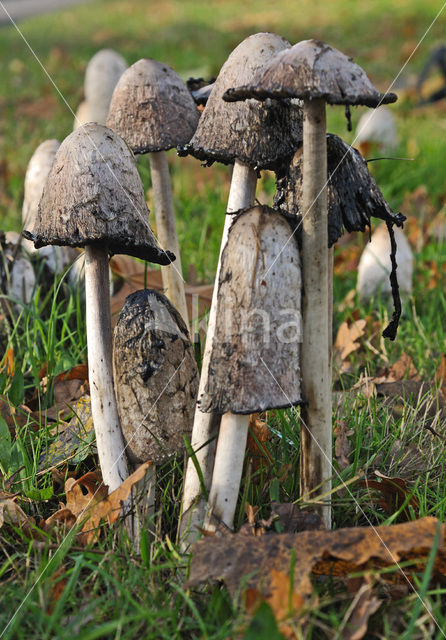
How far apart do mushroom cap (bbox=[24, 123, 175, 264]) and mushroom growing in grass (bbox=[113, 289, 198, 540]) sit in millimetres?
218

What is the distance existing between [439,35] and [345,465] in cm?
1376

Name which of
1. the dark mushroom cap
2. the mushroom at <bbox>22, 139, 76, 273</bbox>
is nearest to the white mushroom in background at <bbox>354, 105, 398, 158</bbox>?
the mushroom at <bbox>22, 139, 76, 273</bbox>

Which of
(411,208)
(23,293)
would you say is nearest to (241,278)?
(23,293)

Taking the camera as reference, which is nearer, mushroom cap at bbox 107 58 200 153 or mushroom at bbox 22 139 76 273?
mushroom cap at bbox 107 58 200 153

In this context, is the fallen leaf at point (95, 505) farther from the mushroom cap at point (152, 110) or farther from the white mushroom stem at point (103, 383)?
the mushroom cap at point (152, 110)

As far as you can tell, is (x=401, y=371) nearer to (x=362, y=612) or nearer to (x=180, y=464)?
(x=180, y=464)

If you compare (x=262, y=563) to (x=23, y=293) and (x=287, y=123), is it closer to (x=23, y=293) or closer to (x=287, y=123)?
(x=287, y=123)

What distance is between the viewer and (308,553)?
5.45 feet

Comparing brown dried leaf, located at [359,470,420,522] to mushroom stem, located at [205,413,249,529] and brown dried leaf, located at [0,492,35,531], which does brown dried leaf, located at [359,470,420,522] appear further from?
brown dried leaf, located at [0,492,35,531]

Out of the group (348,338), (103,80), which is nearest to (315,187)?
(348,338)

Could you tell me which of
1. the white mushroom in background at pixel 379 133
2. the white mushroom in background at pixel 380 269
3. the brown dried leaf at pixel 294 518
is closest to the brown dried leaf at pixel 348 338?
the white mushroom in background at pixel 380 269

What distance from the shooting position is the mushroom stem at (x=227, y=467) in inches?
70.7

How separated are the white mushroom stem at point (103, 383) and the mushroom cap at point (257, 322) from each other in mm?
452

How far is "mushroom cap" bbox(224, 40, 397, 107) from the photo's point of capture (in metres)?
1.52
